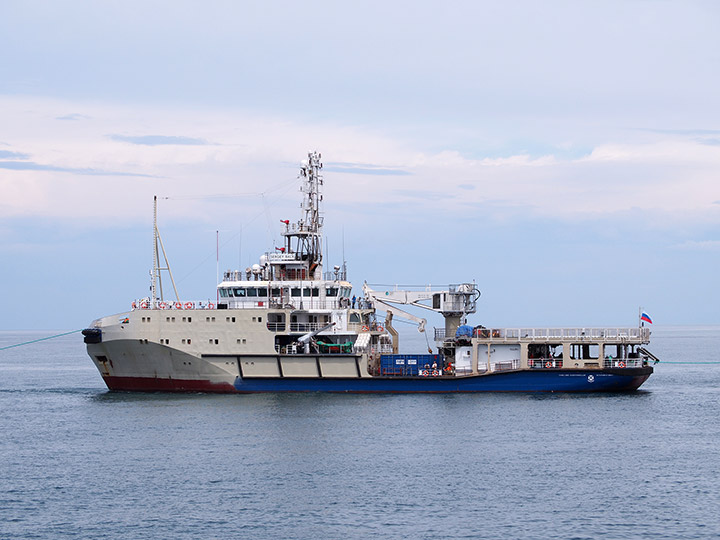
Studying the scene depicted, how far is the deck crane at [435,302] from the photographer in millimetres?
54219

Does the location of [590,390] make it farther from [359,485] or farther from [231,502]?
[231,502]

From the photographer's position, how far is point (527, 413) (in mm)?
45062

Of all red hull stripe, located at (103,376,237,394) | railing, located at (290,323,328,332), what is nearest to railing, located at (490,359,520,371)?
railing, located at (290,323,328,332)

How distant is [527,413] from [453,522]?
17.7 m

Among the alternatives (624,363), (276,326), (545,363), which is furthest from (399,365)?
(624,363)

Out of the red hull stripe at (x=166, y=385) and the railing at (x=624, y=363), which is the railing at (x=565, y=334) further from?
the red hull stripe at (x=166, y=385)

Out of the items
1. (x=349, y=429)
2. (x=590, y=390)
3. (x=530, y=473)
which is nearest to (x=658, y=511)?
(x=530, y=473)

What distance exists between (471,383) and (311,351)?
8.85 m

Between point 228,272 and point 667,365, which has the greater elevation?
point 228,272

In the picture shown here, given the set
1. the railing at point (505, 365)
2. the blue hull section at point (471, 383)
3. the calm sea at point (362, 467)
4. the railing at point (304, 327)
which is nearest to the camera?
the calm sea at point (362, 467)

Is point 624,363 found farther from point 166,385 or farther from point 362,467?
point 166,385

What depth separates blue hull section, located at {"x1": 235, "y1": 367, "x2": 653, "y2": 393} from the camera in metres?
50.7

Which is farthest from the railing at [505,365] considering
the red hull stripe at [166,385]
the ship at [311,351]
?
the red hull stripe at [166,385]

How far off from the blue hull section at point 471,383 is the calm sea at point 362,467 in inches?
31.4
